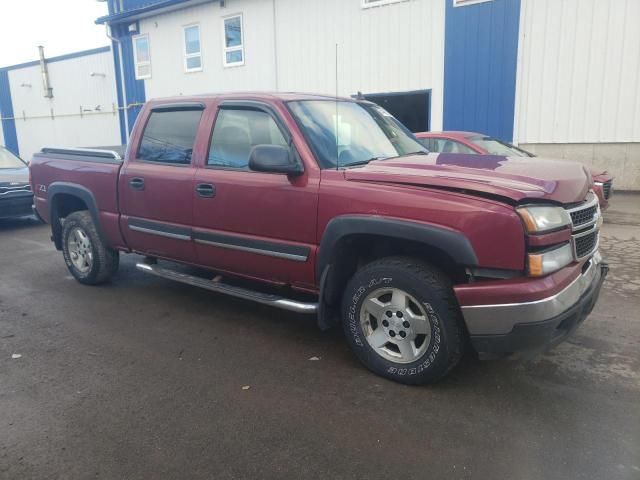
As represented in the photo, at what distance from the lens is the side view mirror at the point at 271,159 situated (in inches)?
138

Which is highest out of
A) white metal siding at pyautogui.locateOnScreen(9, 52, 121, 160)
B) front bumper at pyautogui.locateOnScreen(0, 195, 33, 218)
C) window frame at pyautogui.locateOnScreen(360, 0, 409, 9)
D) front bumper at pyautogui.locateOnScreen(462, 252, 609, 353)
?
window frame at pyautogui.locateOnScreen(360, 0, 409, 9)

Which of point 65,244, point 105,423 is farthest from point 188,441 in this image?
point 65,244

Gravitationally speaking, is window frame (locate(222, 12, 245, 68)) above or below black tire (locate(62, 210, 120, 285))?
above

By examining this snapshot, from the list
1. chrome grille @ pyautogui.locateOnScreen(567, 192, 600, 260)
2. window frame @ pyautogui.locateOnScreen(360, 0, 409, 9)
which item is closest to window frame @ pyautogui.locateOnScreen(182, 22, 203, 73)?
window frame @ pyautogui.locateOnScreen(360, 0, 409, 9)

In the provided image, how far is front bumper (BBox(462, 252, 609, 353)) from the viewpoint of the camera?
286 centimetres

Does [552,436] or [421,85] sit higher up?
[421,85]

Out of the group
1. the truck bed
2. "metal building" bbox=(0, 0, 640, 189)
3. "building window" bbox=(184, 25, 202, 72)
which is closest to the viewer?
the truck bed

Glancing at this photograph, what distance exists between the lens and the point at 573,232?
3.11 m

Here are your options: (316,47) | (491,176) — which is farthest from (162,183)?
(316,47)

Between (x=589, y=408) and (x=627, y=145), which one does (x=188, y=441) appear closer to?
(x=589, y=408)

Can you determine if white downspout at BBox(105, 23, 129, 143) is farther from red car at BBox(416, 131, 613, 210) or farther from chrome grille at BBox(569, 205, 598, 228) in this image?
chrome grille at BBox(569, 205, 598, 228)

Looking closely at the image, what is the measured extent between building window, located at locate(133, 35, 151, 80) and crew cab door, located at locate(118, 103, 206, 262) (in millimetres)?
15967

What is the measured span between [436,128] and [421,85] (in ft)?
3.84

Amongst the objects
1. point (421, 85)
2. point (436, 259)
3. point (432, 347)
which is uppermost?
point (421, 85)
